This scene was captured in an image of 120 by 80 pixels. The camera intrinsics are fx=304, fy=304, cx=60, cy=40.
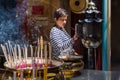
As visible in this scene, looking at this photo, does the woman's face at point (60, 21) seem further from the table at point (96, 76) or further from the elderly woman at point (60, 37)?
the table at point (96, 76)

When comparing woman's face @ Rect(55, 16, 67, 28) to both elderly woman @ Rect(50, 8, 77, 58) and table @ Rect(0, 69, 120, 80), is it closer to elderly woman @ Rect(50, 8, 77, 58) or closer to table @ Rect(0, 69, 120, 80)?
elderly woman @ Rect(50, 8, 77, 58)

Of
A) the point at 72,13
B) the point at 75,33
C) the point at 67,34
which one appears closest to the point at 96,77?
the point at 67,34

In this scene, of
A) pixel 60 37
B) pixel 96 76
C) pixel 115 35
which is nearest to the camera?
pixel 96 76

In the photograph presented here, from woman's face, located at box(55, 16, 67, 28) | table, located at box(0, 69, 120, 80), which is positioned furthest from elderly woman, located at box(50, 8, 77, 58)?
table, located at box(0, 69, 120, 80)

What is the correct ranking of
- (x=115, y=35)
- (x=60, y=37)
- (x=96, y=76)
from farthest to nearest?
(x=115, y=35) → (x=60, y=37) → (x=96, y=76)

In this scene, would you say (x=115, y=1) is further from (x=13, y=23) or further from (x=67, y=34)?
(x=13, y=23)

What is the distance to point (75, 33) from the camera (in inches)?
102

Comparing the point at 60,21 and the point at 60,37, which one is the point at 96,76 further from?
the point at 60,21

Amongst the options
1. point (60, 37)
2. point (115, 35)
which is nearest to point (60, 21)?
point (60, 37)

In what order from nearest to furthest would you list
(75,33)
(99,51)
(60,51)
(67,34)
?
(60,51) < (67,34) < (75,33) < (99,51)

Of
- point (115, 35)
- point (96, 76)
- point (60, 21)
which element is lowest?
point (96, 76)

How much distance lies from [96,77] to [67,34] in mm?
732

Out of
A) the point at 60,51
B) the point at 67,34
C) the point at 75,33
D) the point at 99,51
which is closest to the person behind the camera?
the point at 60,51

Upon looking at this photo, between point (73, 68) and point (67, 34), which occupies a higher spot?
point (67, 34)
